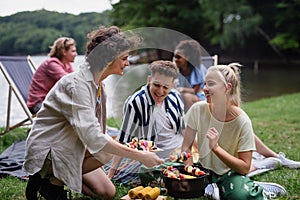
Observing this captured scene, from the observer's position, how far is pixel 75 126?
1.83 meters

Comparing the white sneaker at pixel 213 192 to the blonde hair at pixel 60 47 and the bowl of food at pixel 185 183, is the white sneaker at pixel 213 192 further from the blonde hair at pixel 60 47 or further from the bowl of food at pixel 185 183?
the blonde hair at pixel 60 47

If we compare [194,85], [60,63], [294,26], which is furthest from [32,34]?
[294,26]

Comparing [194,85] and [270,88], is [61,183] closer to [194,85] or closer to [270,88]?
[194,85]

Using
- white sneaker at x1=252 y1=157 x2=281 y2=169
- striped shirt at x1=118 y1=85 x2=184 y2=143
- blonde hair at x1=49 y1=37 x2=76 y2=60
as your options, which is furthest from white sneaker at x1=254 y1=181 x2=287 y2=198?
blonde hair at x1=49 y1=37 x2=76 y2=60

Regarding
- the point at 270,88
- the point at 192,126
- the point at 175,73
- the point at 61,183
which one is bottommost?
the point at 270,88

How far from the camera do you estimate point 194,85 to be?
12.3 ft

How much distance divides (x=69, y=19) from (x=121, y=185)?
4.89m

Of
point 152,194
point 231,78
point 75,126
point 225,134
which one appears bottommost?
point 152,194

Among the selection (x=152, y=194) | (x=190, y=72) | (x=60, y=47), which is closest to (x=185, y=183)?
(x=152, y=194)

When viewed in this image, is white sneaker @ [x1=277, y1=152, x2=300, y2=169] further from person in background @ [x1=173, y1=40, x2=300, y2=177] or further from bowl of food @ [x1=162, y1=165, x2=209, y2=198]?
bowl of food @ [x1=162, y1=165, x2=209, y2=198]

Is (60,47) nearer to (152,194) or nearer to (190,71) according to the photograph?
(190,71)

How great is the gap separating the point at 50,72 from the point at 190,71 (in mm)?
1322

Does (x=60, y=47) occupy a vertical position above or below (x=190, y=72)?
above

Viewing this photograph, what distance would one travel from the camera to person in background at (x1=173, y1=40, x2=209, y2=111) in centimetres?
357
